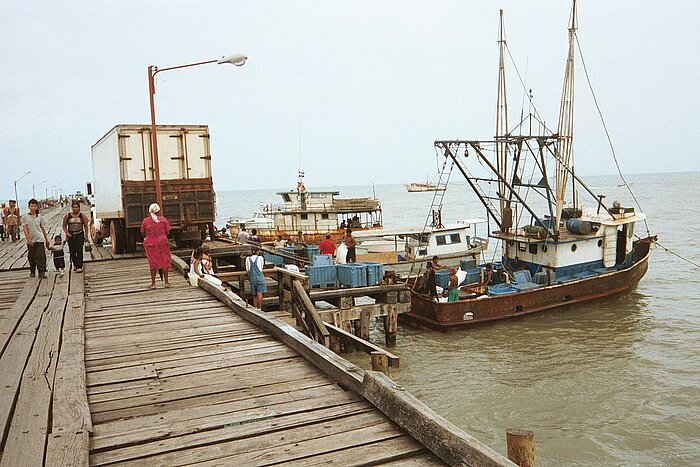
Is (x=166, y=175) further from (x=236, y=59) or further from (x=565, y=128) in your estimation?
(x=565, y=128)

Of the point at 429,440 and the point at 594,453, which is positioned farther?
the point at 594,453

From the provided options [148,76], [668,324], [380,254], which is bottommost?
[668,324]

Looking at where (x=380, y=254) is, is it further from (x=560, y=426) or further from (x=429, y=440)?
(x=429, y=440)

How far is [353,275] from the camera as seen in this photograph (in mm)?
15484

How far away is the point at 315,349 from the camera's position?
6195mm

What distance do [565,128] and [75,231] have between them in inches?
719

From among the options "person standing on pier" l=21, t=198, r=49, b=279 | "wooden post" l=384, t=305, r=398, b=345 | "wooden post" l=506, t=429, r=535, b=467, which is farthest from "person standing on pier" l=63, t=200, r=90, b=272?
"wooden post" l=506, t=429, r=535, b=467

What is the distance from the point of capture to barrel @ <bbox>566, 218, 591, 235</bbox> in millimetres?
21203

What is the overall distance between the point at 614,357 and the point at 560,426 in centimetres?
565

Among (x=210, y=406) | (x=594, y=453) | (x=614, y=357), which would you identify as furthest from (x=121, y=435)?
(x=614, y=357)

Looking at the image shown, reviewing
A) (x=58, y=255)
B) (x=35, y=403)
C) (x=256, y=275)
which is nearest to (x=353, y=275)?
(x=256, y=275)

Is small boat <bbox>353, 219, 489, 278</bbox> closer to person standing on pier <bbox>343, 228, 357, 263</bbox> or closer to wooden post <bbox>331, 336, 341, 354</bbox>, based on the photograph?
person standing on pier <bbox>343, 228, 357, 263</bbox>

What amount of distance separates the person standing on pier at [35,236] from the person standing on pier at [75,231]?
49 centimetres

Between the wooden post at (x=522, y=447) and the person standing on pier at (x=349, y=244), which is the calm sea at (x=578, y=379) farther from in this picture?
the wooden post at (x=522, y=447)
